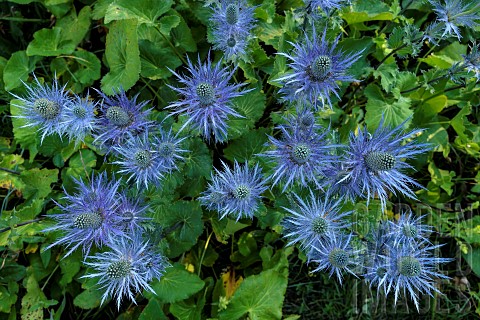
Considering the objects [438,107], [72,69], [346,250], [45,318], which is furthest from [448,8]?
[45,318]

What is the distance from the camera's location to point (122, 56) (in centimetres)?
218

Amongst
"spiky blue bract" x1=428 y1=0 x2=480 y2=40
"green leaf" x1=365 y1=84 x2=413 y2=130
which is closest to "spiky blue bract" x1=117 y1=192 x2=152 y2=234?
"green leaf" x1=365 y1=84 x2=413 y2=130

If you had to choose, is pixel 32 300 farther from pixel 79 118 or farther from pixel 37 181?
pixel 79 118

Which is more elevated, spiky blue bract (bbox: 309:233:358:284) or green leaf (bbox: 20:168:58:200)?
green leaf (bbox: 20:168:58:200)

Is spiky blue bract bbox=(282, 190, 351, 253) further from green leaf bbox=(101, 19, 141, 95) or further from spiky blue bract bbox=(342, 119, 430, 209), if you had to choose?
green leaf bbox=(101, 19, 141, 95)

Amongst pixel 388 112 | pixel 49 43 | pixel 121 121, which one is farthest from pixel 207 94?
pixel 49 43

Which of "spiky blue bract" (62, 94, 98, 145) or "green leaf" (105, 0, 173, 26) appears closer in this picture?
"spiky blue bract" (62, 94, 98, 145)

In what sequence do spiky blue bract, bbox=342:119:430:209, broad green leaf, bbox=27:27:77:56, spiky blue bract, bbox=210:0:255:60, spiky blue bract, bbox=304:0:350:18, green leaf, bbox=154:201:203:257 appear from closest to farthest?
spiky blue bract, bbox=342:119:430:209 < spiky blue bract, bbox=304:0:350:18 < spiky blue bract, bbox=210:0:255:60 < green leaf, bbox=154:201:203:257 < broad green leaf, bbox=27:27:77:56

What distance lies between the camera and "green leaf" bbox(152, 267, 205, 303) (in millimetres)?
2014

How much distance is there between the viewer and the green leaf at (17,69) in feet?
7.51

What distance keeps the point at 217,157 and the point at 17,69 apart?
1163mm

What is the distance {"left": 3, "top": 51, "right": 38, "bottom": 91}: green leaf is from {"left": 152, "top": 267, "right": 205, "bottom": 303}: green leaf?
1.25 m

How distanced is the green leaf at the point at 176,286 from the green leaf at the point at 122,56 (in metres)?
0.89

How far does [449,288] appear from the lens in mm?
2648
